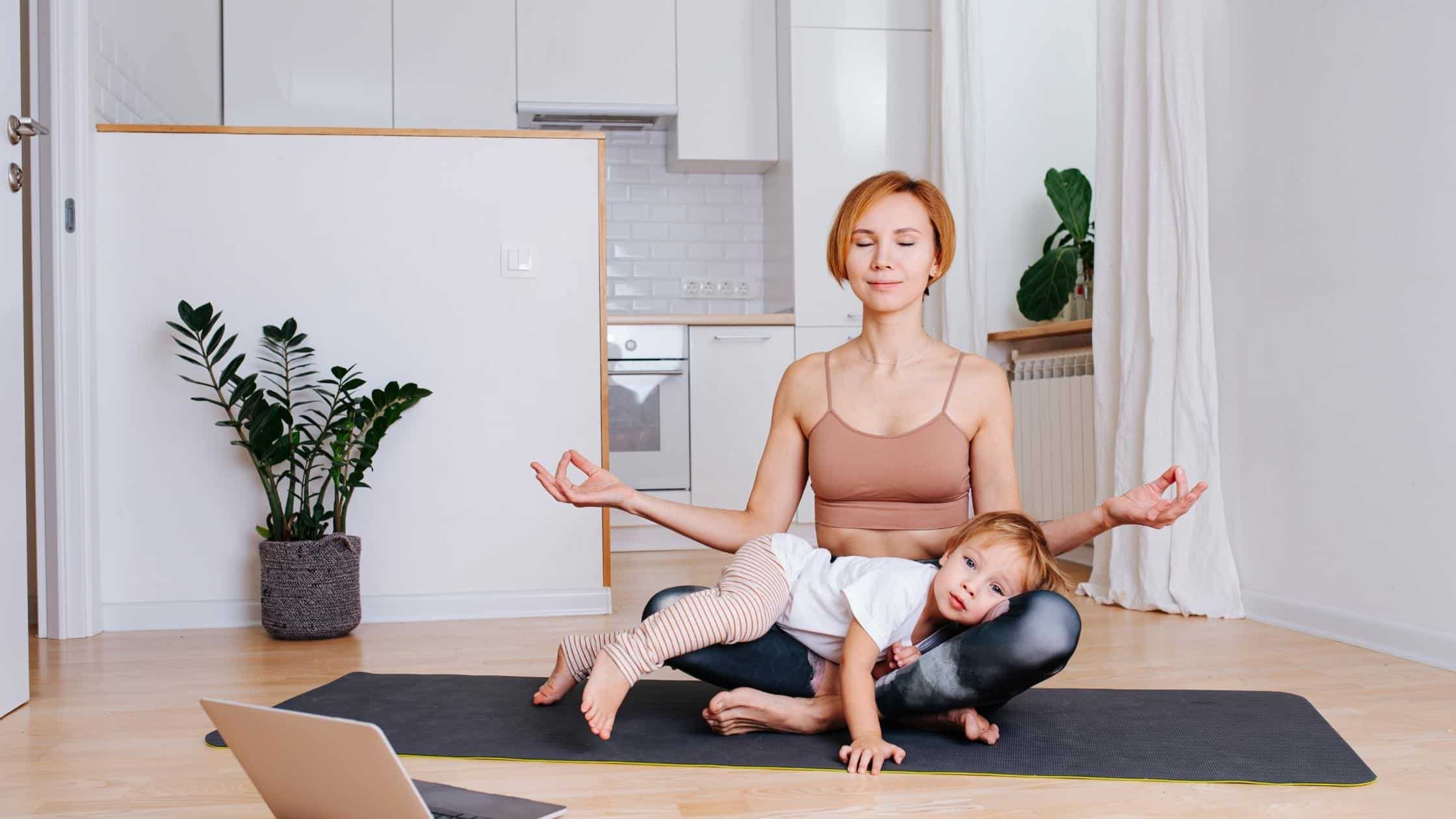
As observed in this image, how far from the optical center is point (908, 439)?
1.86 metres

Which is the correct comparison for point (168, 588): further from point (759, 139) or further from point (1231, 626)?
point (759, 139)

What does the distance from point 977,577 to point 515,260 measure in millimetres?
1862

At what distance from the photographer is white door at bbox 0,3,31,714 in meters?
2.08

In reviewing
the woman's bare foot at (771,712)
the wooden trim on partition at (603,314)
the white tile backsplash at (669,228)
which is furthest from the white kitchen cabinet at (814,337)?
the woman's bare foot at (771,712)

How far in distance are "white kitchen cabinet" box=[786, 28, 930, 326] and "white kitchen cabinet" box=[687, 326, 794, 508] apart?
0.20 metres

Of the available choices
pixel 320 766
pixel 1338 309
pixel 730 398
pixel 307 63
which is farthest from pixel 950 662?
pixel 307 63

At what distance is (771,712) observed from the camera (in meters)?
1.76

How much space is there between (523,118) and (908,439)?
143 inches

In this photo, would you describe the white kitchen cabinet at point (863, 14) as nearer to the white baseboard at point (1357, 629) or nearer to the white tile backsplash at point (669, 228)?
the white tile backsplash at point (669, 228)

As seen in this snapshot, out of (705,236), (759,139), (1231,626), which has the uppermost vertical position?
(759,139)

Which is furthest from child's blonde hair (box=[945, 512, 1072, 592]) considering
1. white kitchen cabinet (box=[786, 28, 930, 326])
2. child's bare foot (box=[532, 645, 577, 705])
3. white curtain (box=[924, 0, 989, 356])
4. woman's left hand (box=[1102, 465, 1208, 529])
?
white kitchen cabinet (box=[786, 28, 930, 326])

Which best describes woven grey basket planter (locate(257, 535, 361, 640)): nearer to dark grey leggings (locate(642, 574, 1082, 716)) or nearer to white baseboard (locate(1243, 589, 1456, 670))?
dark grey leggings (locate(642, 574, 1082, 716))

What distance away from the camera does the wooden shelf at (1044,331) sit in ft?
12.1

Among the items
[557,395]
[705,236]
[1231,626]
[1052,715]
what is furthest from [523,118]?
[1052,715]
